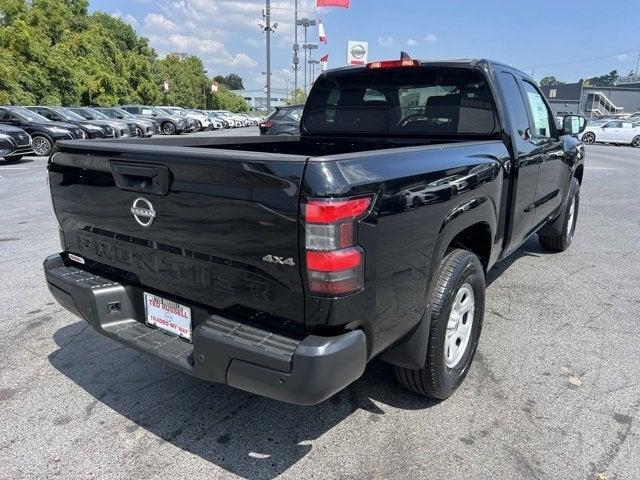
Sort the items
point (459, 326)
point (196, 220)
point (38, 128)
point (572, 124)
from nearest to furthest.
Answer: point (196, 220) → point (459, 326) → point (572, 124) → point (38, 128)

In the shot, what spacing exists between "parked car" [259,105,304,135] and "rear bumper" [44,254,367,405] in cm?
1254

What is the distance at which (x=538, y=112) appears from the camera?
4.78 meters

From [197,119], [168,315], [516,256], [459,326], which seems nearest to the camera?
[168,315]

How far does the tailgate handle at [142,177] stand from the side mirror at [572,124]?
4.44 m

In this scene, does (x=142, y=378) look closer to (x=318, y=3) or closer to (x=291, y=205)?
(x=291, y=205)

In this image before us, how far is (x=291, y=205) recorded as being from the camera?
204 cm

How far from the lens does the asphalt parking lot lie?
99.9 inches

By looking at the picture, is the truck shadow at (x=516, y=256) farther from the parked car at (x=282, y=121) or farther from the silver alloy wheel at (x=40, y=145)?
the silver alloy wheel at (x=40, y=145)

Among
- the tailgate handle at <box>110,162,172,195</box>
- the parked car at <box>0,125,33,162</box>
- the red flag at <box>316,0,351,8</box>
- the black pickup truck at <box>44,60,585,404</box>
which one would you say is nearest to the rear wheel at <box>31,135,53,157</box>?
the parked car at <box>0,125,33,162</box>

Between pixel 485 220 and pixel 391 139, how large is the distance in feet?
4.16

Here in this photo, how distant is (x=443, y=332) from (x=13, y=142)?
14477 mm

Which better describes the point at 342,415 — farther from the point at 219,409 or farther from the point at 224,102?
the point at 224,102

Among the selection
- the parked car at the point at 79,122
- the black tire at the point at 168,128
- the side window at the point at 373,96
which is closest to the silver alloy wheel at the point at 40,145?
the parked car at the point at 79,122

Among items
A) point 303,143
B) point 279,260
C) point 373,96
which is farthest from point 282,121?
point 279,260
